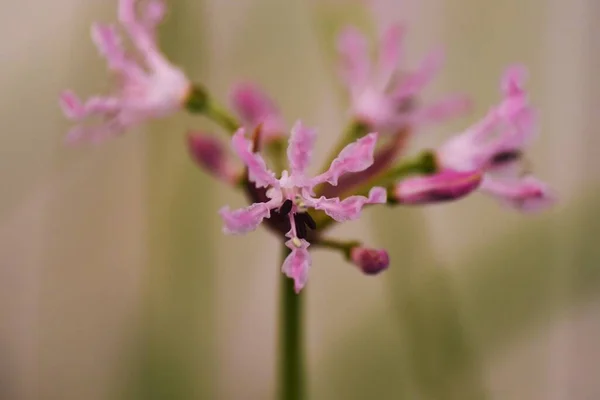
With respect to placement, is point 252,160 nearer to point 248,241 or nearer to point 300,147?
point 300,147

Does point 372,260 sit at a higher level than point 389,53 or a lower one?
lower

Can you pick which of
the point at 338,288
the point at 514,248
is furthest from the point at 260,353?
the point at 514,248

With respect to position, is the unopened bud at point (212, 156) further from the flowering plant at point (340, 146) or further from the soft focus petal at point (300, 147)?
the soft focus petal at point (300, 147)

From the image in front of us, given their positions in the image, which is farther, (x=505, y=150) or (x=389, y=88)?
(x=389, y=88)

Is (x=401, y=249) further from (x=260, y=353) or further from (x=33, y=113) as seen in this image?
(x=33, y=113)

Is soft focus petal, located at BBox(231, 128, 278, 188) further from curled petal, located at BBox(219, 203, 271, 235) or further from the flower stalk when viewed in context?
the flower stalk

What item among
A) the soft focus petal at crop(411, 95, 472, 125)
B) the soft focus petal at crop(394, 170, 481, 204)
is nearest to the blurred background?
the soft focus petal at crop(411, 95, 472, 125)

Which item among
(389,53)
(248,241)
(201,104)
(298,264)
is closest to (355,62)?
(389,53)
